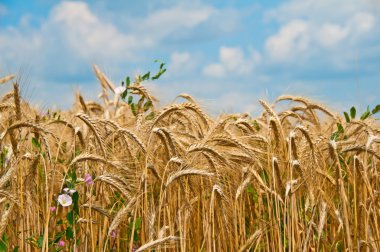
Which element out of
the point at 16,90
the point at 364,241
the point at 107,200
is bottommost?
the point at 364,241

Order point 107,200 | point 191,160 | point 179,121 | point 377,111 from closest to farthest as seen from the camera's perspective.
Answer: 1. point 191,160
2. point 107,200
3. point 179,121
4. point 377,111

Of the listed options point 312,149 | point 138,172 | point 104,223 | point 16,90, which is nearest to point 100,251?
point 104,223

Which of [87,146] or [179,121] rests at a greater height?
[179,121]

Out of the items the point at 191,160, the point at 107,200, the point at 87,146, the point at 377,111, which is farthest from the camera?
the point at 377,111

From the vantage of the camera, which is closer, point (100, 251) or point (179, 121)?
point (100, 251)

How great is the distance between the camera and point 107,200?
389cm

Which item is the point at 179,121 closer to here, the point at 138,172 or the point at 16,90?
the point at 138,172

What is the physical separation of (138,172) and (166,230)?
0.39 meters

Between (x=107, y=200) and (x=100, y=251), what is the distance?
628 mm

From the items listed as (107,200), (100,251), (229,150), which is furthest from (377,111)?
(100,251)

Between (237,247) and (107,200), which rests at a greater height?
(107,200)

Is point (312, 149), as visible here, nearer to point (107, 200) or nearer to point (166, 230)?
point (166, 230)

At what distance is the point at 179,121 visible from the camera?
4.31m

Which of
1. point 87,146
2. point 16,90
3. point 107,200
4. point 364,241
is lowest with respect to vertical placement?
point 364,241
